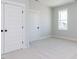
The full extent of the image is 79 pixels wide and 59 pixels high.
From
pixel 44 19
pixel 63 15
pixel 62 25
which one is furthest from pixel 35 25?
pixel 63 15

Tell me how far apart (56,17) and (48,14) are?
31.4 inches

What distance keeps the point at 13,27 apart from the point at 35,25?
2.79 meters

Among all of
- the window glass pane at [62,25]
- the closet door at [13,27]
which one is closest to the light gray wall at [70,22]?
the window glass pane at [62,25]

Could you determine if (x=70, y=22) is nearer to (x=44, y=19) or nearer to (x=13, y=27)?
(x=44, y=19)

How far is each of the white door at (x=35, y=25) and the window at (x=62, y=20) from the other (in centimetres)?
212

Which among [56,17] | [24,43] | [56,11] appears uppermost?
[56,11]

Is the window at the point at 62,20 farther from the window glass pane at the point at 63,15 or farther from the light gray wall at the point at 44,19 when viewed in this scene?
the light gray wall at the point at 44,19

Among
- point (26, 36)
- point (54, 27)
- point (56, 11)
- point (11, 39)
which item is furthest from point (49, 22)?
point (11, 39)

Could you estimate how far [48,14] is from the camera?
7.93 meters

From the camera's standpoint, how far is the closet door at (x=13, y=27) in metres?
3.62

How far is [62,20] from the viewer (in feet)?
24.5

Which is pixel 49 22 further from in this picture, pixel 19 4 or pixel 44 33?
pixel 19 4

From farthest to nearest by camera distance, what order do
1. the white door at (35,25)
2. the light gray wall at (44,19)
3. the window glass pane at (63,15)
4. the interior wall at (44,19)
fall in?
1. the window glass pane at (63,15)
2. the interior wall at (44,19)
3. the light gray wall at (44,19)
4. the white door at (35,25)

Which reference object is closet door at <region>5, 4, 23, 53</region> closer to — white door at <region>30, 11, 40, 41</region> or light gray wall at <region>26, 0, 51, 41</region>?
white door at <region>30, 11, 40, 41</region>
